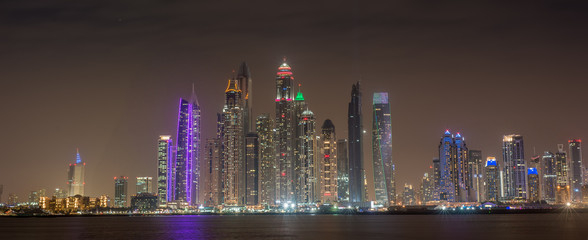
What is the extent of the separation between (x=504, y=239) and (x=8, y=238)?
77297 millimetres

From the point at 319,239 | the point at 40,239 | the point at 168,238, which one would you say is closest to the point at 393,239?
the point at 319,239

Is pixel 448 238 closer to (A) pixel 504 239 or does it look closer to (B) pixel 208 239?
(A) pixel 504 239

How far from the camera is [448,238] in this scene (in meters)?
92.8

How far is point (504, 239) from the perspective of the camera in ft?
297

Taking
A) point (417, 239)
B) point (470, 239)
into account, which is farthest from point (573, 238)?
point (417, 239)

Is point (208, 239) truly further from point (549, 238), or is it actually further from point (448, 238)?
point (549, 238)

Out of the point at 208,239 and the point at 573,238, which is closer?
the point at 573,238

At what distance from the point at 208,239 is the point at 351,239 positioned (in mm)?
21601

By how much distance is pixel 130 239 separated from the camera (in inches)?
3644

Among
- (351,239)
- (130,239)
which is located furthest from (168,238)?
(351,239)

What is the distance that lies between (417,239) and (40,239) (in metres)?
58.8

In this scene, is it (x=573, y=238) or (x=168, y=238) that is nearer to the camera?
(x=573, y=238)

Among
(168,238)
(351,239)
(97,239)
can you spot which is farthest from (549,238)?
(97,239)

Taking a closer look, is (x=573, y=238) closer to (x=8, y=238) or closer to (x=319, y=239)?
(x=319, y=239)
